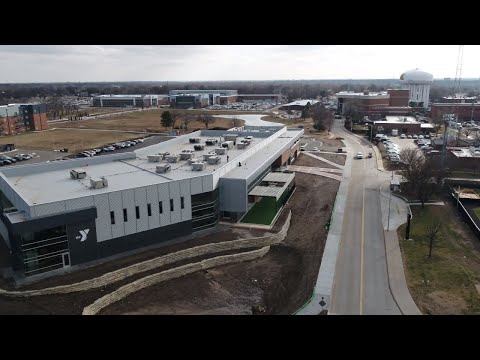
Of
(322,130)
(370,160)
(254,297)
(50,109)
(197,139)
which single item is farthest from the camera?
(50,109)

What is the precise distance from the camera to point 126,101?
299 feet

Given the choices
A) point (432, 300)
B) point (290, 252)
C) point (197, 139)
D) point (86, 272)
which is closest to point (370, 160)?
point (197, 139)

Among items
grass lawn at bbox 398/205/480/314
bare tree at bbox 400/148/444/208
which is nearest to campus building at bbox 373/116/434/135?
bare tree at bbox 400/148/444/208

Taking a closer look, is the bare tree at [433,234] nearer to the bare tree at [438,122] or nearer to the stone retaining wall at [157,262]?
the stone retaining wall at [157,262]

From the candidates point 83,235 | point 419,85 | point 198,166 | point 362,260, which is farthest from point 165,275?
point 419,85

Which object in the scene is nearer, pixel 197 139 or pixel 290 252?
pixel 290 252

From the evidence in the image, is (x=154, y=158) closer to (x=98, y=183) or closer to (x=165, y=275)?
(x=98, y=183)

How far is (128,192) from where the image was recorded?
17234mm

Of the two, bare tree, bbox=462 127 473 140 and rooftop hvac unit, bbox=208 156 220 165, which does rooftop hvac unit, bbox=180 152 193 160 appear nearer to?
rooftop hvac unit, bbox=208 156 220 165

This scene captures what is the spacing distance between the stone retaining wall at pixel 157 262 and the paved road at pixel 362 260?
337 cm

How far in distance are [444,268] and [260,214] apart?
8.99 metres

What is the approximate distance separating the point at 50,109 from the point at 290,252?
70977 millimetres
